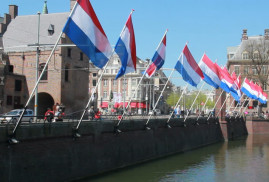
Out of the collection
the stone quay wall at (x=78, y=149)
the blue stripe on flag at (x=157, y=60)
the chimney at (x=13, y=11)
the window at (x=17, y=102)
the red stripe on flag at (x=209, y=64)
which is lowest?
the stone quay wall at (x=78, y=149)

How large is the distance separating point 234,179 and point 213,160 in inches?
365

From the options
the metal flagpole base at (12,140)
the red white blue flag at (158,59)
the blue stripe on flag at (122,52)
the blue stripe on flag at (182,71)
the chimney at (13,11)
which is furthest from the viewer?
the chimney at (13,11)

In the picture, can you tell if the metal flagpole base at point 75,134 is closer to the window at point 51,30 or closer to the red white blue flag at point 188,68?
the red white blue flag at point 188,68

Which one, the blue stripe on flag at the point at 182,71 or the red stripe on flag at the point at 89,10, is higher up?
the red stripe on flag at the point at 89,10

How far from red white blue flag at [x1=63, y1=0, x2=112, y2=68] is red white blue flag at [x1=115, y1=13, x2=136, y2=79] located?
2.51m

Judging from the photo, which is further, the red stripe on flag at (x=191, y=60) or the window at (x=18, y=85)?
the window at (x=18, y=85)

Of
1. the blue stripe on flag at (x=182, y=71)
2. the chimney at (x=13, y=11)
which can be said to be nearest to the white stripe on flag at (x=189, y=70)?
the blue stripe on flag at (x=182, y=71)

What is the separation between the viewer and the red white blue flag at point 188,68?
1292 inches

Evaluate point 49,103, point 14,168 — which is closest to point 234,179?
point 14,168

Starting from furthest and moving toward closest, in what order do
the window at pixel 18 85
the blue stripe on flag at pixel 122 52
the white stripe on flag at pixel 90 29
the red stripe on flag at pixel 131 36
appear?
the window at pixel 18 85 → the red stripe on flag at pixel 131 36 → the blue stripe on flag at pixel 122 52 → the white stripe on flag at pixel 90 29

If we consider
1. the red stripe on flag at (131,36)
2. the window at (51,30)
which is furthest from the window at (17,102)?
the red stripe on flag at (131,36)

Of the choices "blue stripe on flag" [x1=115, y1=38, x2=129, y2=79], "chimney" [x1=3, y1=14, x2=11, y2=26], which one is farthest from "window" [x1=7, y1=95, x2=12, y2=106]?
"blue stripe on flag" [x1=115, y1=38, x2=129, y2=79]

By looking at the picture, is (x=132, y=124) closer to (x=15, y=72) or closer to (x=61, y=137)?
(x=61, y=137)

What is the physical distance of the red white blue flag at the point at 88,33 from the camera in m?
18.7
